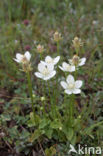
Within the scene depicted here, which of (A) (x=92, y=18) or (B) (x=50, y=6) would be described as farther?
(B) (x=50, y=6)

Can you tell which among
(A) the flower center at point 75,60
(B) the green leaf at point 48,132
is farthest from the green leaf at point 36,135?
(A) the flower center at point 75,60

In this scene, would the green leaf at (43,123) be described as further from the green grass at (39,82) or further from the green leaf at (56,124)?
the green grass at (39,82)

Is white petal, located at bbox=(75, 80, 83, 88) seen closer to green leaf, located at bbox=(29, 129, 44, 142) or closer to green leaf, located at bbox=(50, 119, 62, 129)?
green leaf, located at bbox=(50, 119, 62, 129)

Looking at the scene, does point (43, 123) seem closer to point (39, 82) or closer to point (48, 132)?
point (48, 132)

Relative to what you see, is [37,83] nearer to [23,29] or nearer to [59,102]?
[59,102]

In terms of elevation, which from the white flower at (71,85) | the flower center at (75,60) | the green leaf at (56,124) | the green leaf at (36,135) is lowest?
the green leaf at (36,135)

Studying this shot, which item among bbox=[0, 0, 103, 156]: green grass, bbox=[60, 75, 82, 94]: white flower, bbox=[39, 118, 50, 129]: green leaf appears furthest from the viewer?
bbox=[0, 0, 103, 156]: green grass

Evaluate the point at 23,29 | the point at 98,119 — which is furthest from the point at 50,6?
the point at 98,119

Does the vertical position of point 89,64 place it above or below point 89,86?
above

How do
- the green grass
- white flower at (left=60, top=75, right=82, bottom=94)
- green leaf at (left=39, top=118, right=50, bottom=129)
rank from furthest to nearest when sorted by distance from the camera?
the green grass
green leaf at (left=39, top=118, right=50, bottom=129)
white flower at (left=60, top=75, right=82, bottom=94)

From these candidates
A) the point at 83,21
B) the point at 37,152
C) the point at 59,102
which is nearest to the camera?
the point at 37,152

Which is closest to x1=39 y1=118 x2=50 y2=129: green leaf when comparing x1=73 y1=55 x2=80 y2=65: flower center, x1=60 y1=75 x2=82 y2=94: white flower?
x1=60 y1=75 x2=82 y2=94: white flower
